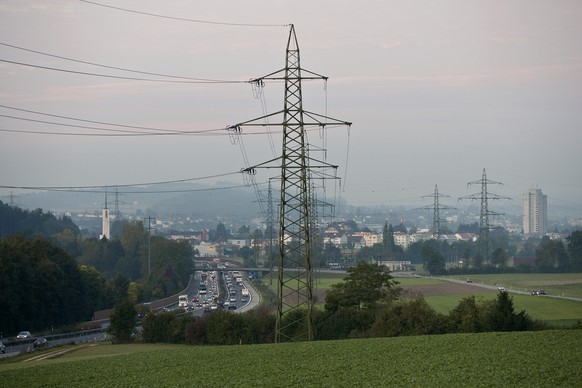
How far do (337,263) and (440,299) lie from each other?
79.8 metres

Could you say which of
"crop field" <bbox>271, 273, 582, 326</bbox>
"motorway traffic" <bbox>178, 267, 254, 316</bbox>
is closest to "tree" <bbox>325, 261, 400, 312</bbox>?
"crop field" <bbox>271, 273, 582, 326</bbox>

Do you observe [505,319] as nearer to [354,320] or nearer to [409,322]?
[409,322]

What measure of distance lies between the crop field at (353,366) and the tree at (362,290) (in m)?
21.0

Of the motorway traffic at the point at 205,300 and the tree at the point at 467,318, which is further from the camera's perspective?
Result: the motorway traffic at the point at 205,300

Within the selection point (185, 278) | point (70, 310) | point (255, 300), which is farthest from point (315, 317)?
point (185, 278)

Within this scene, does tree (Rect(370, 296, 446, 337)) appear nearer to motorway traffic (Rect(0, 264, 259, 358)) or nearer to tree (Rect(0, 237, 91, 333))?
motorway traffic (Rect(0, 264, 259, 358))

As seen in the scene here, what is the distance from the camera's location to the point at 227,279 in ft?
503

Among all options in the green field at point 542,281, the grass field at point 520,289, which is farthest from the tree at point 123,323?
the green field at point 542,281

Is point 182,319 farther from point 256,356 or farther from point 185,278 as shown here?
point 185,278

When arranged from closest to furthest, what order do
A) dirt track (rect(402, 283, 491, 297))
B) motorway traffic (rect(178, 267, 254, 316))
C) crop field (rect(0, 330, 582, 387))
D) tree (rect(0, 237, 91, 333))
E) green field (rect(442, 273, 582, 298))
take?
crop field (rect(0, 330, 582, 387)) < tree (rect(0, 237, 91, 333)) < dirt track (rect(402, 283, 491, 297)) < green field (rect(442, 273, 582, 298)) < motorway traffic (rect(178, 267, 254, 316))

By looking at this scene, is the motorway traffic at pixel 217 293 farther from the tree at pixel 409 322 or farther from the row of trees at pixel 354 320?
the tree at pixel 409 322

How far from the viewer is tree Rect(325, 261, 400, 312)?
6030 cm

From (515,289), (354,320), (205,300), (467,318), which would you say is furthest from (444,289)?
(467,318)

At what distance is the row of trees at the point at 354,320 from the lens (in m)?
48.2
